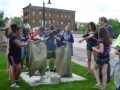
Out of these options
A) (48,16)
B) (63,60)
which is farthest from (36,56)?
(48,16)

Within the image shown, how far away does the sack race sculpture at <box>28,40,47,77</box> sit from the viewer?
233 inches

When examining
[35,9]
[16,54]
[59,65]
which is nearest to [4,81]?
[16,54]

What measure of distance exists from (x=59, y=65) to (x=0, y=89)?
7.22ft

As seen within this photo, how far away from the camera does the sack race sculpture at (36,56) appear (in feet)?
19.4

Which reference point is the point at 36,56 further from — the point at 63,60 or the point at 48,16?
the point at 48,16

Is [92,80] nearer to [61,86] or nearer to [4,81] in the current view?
[61,86]

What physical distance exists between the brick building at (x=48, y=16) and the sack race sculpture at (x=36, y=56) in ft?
262

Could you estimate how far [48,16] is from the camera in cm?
9088

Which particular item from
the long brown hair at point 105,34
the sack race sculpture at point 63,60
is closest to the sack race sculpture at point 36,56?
the sack race sculpture at point 63,60

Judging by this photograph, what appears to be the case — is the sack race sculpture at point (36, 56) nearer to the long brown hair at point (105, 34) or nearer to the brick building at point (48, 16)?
the long brown hair at point (105, 34)

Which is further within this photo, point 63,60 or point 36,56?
point 63,60

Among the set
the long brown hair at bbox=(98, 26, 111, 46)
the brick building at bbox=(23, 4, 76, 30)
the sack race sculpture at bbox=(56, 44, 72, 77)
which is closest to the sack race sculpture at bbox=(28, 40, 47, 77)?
the sack race sculpture at bbox=(56, 44, 72, 77)

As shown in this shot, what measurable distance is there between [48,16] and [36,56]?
86.0 m

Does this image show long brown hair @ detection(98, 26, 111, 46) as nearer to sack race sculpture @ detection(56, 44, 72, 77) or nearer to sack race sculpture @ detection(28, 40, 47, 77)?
sack race sculpture @ detection(28, 40, 47, 77)
